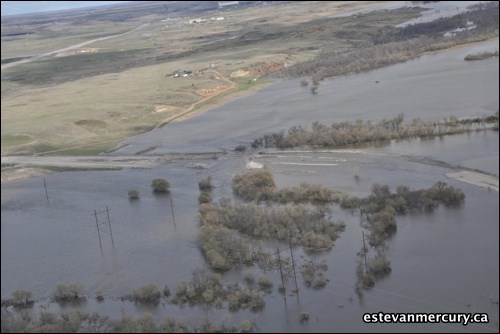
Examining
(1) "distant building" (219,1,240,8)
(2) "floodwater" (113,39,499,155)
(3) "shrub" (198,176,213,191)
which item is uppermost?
(1) "distant building" (219,1,240,8)

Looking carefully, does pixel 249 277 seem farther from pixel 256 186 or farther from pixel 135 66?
pixel 135 66

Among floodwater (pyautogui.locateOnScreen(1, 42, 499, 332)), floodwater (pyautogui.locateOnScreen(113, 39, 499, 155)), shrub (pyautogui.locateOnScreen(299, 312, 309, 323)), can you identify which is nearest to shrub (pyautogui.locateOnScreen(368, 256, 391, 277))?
floodwater (pyautogui.locateOnScreen(1, 42, 499, 332))

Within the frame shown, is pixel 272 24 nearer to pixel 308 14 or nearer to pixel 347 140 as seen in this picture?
pixel 308 14

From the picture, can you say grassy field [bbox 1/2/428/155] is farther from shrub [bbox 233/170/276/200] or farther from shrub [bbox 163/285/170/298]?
shrub [bbox 233/170/276/200]

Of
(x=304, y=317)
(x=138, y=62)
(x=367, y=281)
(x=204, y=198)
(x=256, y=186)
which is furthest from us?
(x=138, y=62)

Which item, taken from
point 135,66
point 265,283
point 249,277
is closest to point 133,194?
point 249,277

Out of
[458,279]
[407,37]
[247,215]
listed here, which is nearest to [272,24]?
[407,37]
